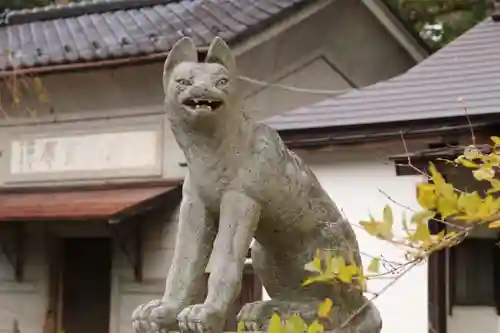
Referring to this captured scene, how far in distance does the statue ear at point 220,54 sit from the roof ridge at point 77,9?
8507 millimetres

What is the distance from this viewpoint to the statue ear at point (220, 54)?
3.99 meters

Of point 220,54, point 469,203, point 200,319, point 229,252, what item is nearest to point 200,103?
point 220,54

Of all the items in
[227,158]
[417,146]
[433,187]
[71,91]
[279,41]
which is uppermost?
[279,41]

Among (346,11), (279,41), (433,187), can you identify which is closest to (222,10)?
(279,41)

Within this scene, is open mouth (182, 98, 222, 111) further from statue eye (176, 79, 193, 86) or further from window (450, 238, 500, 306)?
window (450, 238, 500, 306)

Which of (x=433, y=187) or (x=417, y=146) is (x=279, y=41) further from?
(x=433, y=187)

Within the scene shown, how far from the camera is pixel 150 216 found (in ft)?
34.2

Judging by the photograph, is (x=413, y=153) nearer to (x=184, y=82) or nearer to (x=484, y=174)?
(x=184, y=82)

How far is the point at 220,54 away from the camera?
4000 millimetres

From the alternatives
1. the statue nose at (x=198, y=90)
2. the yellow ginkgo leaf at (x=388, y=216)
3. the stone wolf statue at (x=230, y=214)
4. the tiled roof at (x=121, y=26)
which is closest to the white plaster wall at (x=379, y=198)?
the tiled roof at (x=121, y=26)

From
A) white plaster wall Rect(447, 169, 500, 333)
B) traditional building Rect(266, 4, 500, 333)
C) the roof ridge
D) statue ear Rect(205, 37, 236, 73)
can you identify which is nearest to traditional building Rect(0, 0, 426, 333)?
the roof ridge

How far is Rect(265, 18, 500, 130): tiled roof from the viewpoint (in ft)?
27.9

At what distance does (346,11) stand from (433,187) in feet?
33.5

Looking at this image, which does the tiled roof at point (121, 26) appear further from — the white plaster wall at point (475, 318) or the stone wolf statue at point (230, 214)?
the stone wolf statue at point (230, 214)
